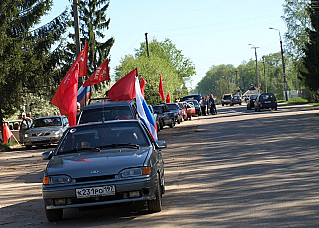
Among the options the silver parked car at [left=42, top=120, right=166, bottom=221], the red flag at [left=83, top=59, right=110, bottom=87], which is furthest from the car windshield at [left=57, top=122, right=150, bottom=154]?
the red flag at [left=83, top=59, right=110, bottom=87]

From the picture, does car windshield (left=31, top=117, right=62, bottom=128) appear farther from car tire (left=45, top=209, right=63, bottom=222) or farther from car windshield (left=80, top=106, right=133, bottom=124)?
car tire (left=45, top=209, right=63, bottom=222)

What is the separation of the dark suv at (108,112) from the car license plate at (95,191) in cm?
838

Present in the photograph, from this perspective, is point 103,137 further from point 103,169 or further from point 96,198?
point 96,198

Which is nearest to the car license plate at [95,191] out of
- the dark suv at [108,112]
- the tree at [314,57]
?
the dark suv at [108,112]

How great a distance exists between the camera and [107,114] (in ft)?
52.6

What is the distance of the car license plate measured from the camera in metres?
7.48

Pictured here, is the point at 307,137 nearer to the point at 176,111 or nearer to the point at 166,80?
the point at 176,111

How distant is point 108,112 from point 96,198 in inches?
342

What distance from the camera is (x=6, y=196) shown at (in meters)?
11.5

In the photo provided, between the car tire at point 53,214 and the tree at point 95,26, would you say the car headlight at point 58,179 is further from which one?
the tree at point 95,26

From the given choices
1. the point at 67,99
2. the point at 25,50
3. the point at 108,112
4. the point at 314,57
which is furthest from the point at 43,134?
the point at 314,57

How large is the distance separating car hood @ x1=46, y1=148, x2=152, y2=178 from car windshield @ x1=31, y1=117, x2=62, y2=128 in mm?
20431

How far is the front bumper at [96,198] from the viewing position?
750 centimetres

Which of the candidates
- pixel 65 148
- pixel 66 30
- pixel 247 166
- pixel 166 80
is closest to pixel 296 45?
pixel 166 80
